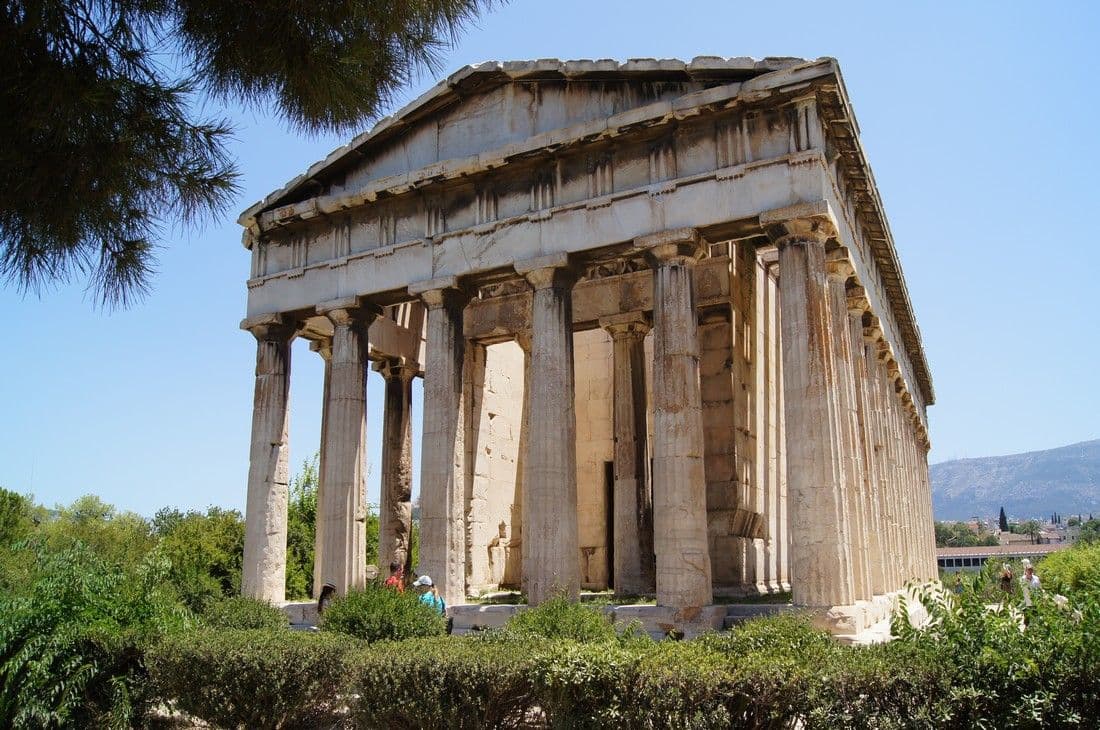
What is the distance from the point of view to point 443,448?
1731 centimetres

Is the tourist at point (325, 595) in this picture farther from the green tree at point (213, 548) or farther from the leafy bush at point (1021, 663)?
the leafy bush at point (1021, 663)

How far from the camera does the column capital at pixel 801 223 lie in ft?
47.5

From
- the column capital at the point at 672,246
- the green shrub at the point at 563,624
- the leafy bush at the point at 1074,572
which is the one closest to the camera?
the leafy bush at the point at 1074,572

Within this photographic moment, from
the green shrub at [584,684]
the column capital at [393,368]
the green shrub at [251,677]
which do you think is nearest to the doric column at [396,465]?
the column capital at [393,368]

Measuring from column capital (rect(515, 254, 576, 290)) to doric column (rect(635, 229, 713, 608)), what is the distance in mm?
1510

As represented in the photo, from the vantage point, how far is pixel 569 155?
1700 centimetres

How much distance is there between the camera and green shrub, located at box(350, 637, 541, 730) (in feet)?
28.5

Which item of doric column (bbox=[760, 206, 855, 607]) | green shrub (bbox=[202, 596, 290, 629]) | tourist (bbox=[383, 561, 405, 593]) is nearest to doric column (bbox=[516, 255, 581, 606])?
tourist (bbox=[383, 561, 405, 593])

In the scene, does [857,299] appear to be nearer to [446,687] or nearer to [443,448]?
[443,448]

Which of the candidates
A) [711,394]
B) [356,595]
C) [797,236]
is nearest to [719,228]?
[797,236]

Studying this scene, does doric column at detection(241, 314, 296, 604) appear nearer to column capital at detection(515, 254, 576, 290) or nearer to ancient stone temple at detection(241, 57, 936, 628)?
ancient stone temple at detection(241, 57, 936, 628)

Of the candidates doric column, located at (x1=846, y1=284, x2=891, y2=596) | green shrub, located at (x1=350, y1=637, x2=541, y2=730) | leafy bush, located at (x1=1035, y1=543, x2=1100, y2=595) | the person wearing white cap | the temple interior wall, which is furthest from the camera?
the temple interior wall

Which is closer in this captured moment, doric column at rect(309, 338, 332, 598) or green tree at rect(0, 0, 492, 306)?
green tree at rect(0, 0, 492, 306)

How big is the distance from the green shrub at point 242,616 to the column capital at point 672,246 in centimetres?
827
